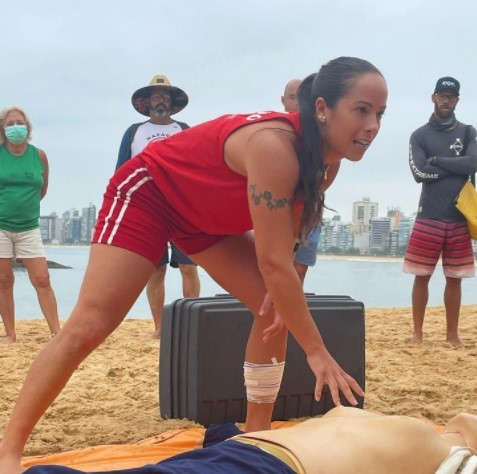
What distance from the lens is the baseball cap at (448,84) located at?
517cm

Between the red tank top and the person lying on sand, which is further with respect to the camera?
the red tank top

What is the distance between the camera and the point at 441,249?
207 inches

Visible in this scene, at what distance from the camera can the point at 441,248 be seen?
5246mm

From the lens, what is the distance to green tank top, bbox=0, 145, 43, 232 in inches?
201

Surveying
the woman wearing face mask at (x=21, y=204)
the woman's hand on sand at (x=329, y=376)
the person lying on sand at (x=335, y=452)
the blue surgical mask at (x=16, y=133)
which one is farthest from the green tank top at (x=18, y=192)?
the person lying on sand at (x=335, y=452)

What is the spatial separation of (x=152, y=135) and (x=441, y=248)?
6.94 feet

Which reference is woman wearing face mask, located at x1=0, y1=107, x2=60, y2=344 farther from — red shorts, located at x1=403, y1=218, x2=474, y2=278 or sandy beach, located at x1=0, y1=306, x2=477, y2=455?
red shorts, located at x1=403, y1=218, x2=474, y2=278

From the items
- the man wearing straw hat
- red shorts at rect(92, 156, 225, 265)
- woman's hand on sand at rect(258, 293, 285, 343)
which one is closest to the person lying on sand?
woman's hand on sand at rect(258, 293, 285, 343)

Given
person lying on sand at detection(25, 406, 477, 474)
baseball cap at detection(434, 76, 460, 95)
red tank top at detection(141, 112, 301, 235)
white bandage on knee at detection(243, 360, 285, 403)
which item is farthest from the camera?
baseball cap at detection(434, 76, 460, 95)

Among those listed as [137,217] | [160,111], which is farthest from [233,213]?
[160,111]

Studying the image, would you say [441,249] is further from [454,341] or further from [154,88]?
[154,88]

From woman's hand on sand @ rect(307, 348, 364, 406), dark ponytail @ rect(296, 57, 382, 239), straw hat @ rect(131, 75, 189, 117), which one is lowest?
woman's hand on sand @ rect(307, 348, 364, 406)

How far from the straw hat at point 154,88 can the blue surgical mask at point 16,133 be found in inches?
30.2

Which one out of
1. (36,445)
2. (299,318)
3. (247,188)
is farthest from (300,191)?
(36,445)
